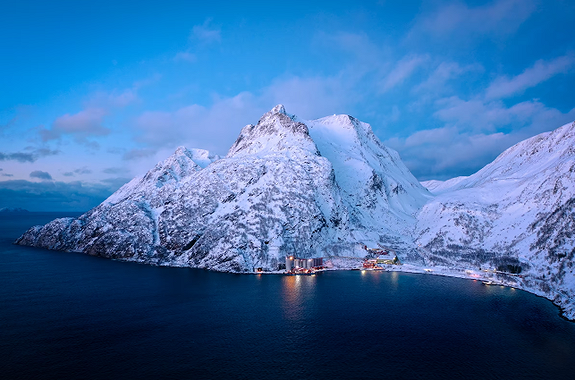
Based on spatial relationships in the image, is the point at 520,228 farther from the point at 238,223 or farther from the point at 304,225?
the point at 238,223

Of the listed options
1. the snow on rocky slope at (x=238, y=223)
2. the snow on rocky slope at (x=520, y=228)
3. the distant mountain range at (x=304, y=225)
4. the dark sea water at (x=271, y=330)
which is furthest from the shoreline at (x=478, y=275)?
the snow on rocky slope at (x=238, y=223)

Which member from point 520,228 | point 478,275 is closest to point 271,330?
point 478,275

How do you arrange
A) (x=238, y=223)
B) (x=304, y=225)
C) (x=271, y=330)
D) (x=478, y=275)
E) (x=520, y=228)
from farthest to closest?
(x=304, y=225) < (x=238, y=223) < (x=520, y=228) < (x=478, y=275) < (x=271, y=330)

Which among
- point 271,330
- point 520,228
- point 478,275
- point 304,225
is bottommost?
point 271,330

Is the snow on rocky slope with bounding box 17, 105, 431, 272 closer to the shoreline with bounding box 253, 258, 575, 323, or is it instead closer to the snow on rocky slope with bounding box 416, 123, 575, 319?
the shoreline with bounding box 253, 258, 575, 323

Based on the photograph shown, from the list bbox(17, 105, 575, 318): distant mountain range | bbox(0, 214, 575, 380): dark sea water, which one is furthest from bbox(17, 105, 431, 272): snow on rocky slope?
bbox(0, 214, 575, 380): dark sea water

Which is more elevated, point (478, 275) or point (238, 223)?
point (238, 223)

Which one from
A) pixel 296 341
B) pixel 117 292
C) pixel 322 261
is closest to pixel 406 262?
pixel 322 261

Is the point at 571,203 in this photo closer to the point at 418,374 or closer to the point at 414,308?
the point at 414,308
